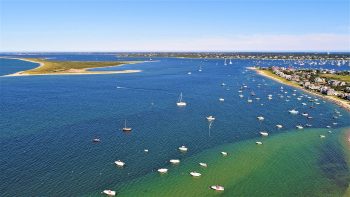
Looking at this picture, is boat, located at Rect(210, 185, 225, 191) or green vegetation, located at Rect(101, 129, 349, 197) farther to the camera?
green vegetation, located at Rect(101, 129, 349, 197)

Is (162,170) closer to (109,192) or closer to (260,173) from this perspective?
(109,192)

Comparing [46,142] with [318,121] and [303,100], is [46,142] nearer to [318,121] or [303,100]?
[318,121]

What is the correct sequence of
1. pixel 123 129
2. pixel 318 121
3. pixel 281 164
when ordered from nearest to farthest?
pixel 281 164 < pixel 123 129 < pixel 318 121

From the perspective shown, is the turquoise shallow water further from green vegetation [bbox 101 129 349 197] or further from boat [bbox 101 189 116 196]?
green vegetation [bbox 101 129 349 197]

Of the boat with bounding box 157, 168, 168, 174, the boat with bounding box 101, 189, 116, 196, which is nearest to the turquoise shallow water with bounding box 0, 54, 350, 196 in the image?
the boat with bounding box 157, 168, 168, 174

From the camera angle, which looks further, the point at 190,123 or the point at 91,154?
the point at 190,123

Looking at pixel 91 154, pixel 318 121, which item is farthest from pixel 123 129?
pixel 318 121

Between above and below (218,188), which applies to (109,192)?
above

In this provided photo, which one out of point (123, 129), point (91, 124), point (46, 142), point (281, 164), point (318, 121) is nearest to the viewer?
point (281, 164)

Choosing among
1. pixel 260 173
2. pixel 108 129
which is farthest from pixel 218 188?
pixel 108 129
